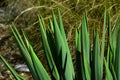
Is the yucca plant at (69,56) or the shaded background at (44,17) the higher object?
the yucca plant at (69,56)

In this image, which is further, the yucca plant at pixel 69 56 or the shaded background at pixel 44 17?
the shaded background at pixel 44 17

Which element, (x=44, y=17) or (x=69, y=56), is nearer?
(x=69, y=56)

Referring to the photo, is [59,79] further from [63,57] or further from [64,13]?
[64,13]

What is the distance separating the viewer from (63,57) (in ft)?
6.72

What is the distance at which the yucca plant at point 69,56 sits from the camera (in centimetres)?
186

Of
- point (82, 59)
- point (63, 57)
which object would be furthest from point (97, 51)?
point (63, 57)

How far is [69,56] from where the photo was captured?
2.06 metres

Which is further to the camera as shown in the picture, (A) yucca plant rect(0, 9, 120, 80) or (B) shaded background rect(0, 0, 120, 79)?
(B) shaded background rect(0, 0, 120, 79)

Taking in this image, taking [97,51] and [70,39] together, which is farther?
[70,39]

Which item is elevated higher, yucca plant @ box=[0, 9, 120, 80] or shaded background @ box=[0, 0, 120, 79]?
yucca plant @ box=[0, 9, 120, 80]

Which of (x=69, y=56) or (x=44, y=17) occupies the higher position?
(x=69, y=56)

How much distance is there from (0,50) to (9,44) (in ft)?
0.48

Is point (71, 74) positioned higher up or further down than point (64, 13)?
higher up

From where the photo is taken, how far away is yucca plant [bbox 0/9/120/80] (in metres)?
1.86
